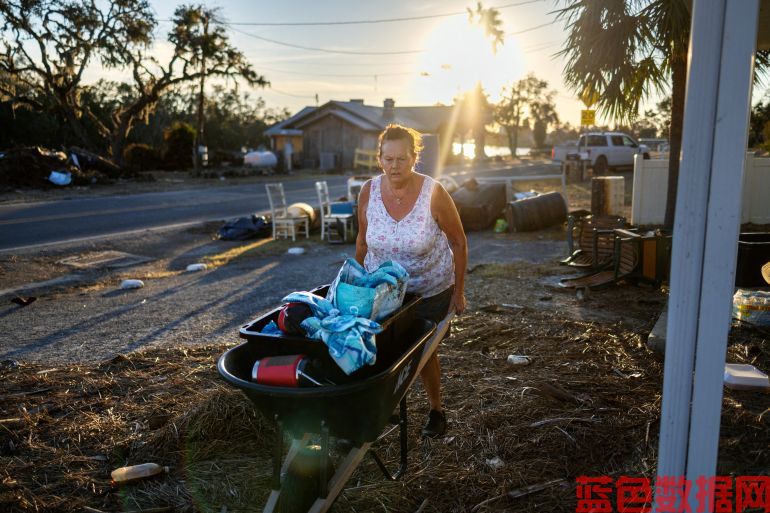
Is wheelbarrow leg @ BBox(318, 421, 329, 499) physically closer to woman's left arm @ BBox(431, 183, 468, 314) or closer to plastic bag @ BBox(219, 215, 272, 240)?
woman's left arm @ BBox(431, 183, 468, 314)

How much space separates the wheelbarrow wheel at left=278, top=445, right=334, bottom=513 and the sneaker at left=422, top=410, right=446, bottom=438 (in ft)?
2.93

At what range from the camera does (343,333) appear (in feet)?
7.40

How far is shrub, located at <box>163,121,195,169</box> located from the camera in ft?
114

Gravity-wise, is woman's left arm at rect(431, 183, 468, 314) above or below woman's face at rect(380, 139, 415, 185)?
below

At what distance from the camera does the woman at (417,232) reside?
3.26 metres

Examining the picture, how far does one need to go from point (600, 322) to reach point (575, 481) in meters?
3.01

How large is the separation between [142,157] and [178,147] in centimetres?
224

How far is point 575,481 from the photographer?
10.2 feet

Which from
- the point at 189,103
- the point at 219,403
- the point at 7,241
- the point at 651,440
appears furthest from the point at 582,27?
the point at 189,103

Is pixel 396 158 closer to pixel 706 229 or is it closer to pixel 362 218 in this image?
pixel 362 218

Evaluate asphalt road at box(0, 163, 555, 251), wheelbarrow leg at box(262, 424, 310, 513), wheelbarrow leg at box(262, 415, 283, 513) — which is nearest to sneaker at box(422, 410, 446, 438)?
wheelbarrow leg at box(262, 424, 310, 513)

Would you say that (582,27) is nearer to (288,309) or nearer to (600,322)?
(600,322)

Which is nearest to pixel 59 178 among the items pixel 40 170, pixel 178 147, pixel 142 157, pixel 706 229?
pixel 40 170

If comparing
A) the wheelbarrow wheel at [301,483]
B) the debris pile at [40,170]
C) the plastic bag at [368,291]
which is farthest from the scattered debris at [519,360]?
the debris pile at [40,170]
